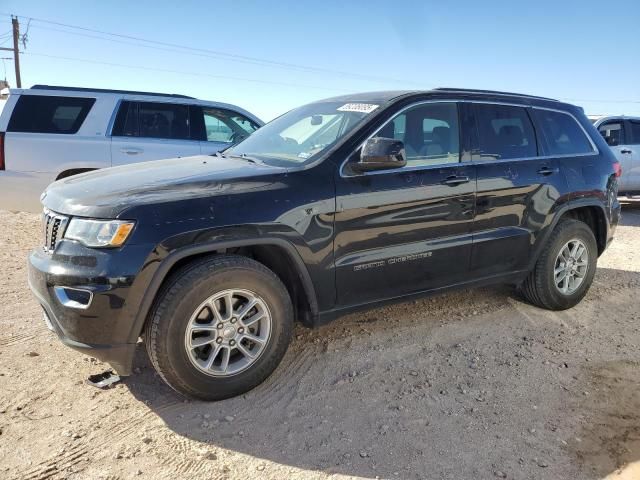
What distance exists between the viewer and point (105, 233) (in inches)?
109

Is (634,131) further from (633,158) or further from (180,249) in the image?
(180,249)

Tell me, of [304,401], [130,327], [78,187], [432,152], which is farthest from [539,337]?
[78,187]

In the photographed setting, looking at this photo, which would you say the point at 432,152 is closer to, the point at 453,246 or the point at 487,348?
the point at 453,246

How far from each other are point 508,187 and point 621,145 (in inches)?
328

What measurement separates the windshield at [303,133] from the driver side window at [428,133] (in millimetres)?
242

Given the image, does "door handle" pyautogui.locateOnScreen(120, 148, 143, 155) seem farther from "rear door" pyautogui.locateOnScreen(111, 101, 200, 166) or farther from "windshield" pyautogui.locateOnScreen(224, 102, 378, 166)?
"windshield" pyautogui.locateOnScreen(224, 102, 378, 166)

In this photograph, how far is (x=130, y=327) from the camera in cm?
283

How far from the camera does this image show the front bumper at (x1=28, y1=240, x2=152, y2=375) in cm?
273

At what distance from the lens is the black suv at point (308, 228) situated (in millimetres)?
2826

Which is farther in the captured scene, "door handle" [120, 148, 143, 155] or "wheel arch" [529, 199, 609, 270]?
"door handle" [120, 148, 143, 155]

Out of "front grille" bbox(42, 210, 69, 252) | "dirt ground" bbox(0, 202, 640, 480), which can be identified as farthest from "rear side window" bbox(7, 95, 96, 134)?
"front grille" bbox(42, 210, 69, 252)

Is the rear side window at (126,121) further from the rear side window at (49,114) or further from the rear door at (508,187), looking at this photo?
the rear door at (508,187)

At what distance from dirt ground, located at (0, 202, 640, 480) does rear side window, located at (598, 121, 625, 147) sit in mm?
7726

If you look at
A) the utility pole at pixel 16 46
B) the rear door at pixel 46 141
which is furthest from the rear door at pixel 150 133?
the utility pole at pixel 16 46
